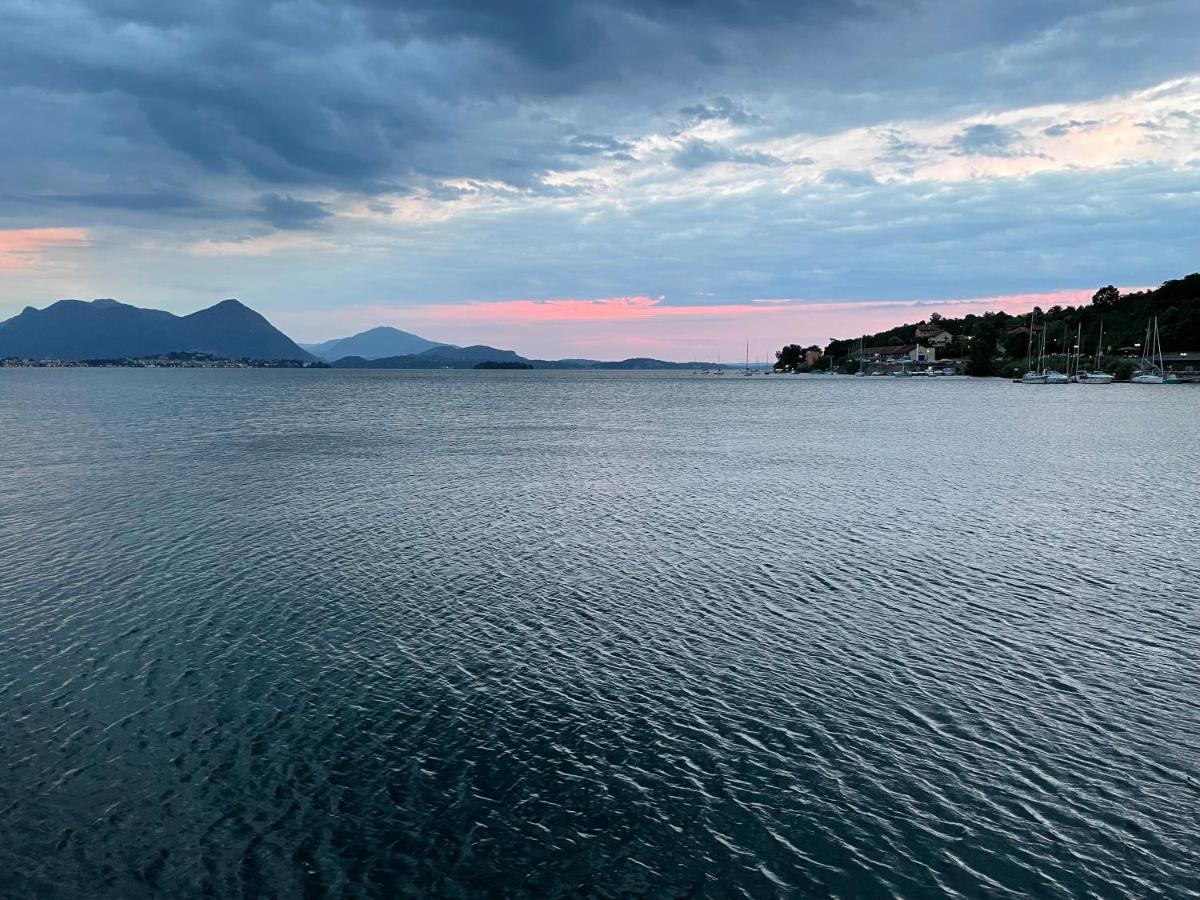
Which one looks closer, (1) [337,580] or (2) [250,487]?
(1) [337,580]

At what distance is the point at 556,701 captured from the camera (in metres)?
22.8

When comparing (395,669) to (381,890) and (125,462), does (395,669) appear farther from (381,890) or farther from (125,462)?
(125,462)

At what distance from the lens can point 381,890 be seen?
15.1m

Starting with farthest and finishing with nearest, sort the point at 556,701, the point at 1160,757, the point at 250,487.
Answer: the point at 250,487
the point at 556,701
the point at 1160,757

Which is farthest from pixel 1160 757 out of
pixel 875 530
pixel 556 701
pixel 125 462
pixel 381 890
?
pixel 125 462

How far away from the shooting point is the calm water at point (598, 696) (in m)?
16.0

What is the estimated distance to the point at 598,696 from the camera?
2308 centimetres

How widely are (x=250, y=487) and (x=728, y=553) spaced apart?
3858 cm

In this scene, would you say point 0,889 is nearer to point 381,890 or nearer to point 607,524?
point 381,890

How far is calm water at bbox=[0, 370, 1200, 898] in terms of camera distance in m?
16.0

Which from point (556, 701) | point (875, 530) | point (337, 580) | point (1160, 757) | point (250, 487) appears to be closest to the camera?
point (1160, 757)

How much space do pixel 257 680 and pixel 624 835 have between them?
44.7 feet

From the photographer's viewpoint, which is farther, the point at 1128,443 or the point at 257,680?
the point at 1128,443

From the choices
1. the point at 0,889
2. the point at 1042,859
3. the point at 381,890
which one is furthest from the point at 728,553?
the point at 0,889
